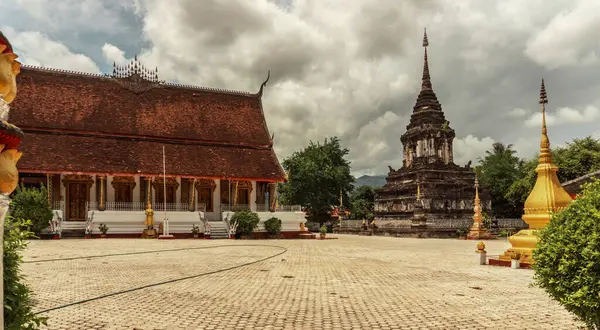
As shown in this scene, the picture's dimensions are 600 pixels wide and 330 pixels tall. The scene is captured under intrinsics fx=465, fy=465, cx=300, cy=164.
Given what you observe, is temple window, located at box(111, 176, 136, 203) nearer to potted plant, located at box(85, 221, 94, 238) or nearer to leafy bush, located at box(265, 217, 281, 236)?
potted plant, located at box(85, 221, 94, 238)

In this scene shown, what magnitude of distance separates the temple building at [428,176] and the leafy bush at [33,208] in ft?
83.9

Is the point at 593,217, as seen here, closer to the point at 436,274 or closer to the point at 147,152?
the point at 436,274

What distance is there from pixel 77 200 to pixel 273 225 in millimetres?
10814

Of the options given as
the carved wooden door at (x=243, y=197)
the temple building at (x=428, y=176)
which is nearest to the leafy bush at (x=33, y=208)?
the carved wooden door at (x=243, y=197)

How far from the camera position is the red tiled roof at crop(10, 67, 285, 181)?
2567 centimetres

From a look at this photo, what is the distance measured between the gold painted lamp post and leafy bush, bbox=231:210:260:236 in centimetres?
2329

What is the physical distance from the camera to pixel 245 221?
26.0 m

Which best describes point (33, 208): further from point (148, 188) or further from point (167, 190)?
point (167, 190)

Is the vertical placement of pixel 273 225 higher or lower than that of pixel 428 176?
lower

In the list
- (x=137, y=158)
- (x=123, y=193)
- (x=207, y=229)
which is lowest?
(x=207, y=229)

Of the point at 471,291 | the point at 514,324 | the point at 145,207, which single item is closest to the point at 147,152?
the point at 145,207

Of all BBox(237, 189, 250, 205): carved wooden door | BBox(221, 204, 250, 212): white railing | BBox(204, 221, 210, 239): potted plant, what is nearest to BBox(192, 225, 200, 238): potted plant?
BBox(204, 221, 210, 239): potted plant

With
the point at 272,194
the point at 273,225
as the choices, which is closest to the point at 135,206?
the point at 273,225

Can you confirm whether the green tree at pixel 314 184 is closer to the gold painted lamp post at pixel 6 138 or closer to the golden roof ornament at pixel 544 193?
the golden roof ornament at pixel 544 193
